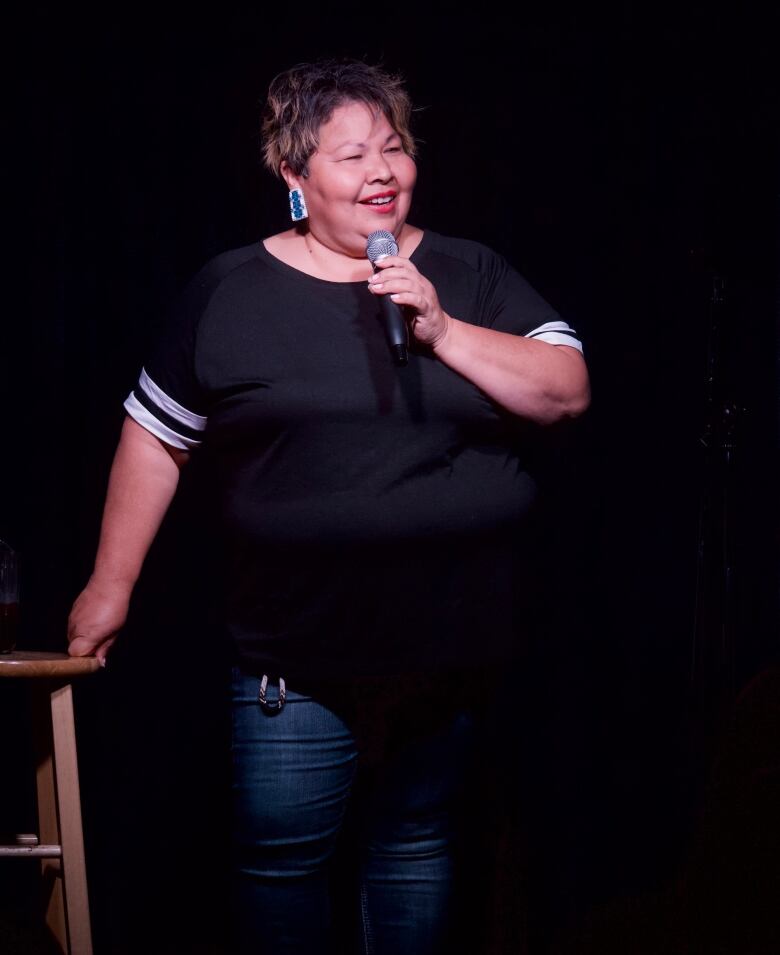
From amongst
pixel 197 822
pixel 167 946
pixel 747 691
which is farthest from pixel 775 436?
pixel 167 946

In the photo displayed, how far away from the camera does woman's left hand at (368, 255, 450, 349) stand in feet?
4.09

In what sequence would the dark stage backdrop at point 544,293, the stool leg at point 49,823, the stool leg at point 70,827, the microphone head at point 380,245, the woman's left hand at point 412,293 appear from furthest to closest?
the dark stage backdrop at point 544,293
the stool leg at point 49,823
the stool leg at point 70,827
the microphone head at point 380,245
the woman's left hand at point 412,293

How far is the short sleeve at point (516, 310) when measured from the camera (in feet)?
4.83

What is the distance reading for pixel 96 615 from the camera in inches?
60.3

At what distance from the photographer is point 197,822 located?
2131 millimetres

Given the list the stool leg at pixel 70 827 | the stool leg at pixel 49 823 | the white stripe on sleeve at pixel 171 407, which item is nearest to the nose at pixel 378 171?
the white stripe on sleeve at pixel 171 407

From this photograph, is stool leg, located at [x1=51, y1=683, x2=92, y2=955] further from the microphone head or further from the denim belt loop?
the microphone head

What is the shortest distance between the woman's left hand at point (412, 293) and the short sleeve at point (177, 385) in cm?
31

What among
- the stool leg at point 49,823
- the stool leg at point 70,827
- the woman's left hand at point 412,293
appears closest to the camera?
the woman's left hand at point 412,293

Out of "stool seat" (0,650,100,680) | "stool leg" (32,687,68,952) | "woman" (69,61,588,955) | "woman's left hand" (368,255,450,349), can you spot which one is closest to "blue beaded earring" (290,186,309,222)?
"woman" (69,61,588,955)

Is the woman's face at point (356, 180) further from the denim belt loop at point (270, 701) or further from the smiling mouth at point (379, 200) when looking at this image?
the denim belt loop at point (270, 701)

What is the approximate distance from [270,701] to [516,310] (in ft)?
2.12

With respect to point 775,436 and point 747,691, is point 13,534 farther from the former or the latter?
point 775,436

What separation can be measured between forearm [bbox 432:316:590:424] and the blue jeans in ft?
1.47
